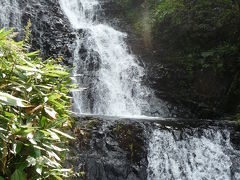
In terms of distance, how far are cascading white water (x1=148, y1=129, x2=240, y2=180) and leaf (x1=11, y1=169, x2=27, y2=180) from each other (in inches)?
150

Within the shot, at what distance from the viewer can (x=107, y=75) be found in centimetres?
1066

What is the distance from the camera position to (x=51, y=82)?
8.95ft

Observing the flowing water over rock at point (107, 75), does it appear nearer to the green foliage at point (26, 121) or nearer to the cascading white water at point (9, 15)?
the cascading white water at point (9, 15)

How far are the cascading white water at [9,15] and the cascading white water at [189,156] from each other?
8555 millimetres

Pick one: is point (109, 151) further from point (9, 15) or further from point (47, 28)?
point (9, 15)

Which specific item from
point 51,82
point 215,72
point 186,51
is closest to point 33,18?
point 186,51

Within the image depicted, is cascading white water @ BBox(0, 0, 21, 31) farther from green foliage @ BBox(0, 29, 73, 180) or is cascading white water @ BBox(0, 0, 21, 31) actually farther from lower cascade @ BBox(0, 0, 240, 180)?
green foliage @ BBox(0, 29, 73, 180)

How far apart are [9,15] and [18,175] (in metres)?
11.1

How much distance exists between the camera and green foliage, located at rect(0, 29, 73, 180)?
1810mm

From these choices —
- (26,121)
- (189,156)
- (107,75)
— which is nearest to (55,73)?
(26,121)

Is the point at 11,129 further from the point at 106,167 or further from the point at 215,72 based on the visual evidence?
the point at 215,72

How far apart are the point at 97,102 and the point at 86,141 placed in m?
4.89

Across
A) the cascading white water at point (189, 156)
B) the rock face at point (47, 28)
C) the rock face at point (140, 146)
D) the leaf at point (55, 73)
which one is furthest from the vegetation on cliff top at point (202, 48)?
the leaf at point (55, 73)

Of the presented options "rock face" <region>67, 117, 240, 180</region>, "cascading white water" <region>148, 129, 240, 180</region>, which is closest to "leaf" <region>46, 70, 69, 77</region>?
"rock face" <region>67, 117, 240, 180</region>
